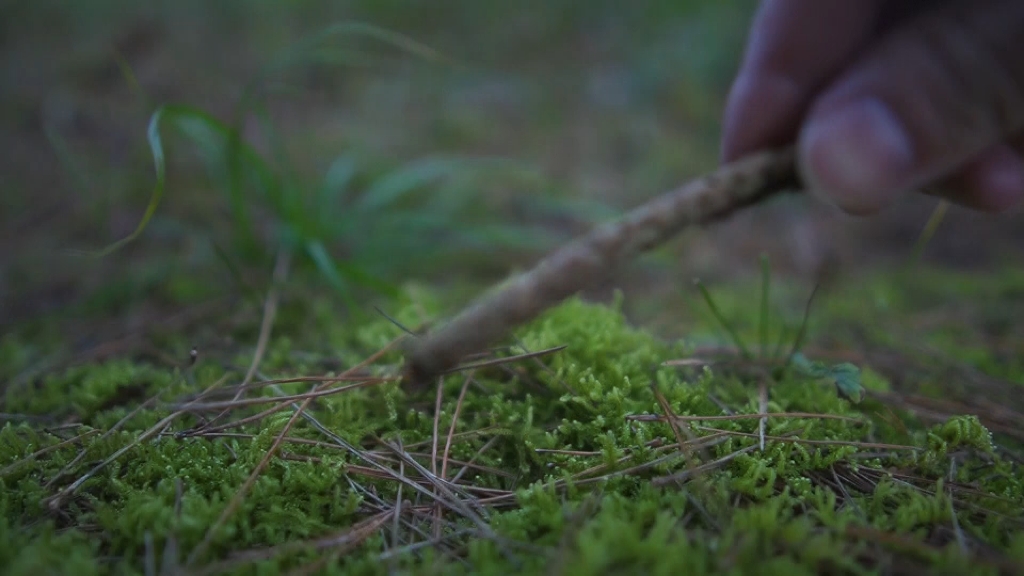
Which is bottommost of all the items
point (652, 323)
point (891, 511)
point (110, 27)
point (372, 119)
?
point (891, 511)

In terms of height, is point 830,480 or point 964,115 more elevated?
point 964,115

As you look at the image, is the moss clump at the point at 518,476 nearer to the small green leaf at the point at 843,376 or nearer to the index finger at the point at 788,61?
the small green leaf at the point at 843,376

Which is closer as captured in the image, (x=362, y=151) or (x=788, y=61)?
(x=788, y=61)

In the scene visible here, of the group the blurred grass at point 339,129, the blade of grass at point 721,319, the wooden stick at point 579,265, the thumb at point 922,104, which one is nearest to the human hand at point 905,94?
the thumb at point 922,104

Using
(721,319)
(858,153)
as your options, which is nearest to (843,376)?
(721,319)

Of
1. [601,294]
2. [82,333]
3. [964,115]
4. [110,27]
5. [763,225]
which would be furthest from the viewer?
[110,27]

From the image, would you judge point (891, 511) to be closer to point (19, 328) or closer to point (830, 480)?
point (830, 480)

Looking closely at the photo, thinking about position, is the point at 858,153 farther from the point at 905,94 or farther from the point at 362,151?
the point at 362,151

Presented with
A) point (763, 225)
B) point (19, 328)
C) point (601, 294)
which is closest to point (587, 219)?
point (601, 294)
